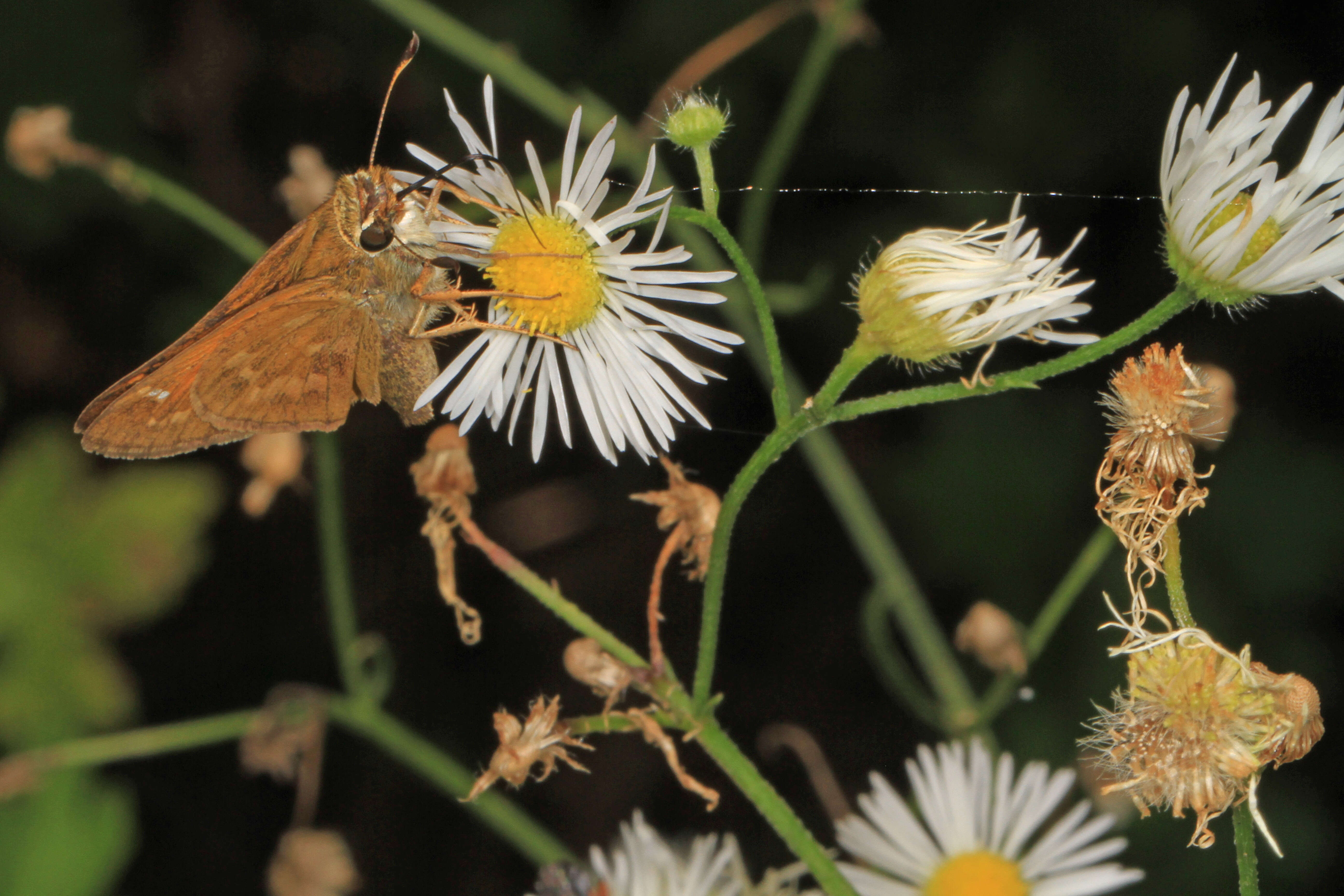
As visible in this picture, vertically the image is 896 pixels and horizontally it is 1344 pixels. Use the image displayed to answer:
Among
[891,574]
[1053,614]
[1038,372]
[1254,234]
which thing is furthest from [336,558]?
[1254,234]

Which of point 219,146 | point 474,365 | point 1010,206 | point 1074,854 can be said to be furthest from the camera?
point 219,146

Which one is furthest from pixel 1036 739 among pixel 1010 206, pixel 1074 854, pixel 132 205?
pixel 132 205

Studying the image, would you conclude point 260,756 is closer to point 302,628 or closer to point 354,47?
point 302,628

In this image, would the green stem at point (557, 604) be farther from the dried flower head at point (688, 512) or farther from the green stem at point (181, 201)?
the green stem at point (181, 201)

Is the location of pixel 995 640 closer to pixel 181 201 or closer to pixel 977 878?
pixel 977 878

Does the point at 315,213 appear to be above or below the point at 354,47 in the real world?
below

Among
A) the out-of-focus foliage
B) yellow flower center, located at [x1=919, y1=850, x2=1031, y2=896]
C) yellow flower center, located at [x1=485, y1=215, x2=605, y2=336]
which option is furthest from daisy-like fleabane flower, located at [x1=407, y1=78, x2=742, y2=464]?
the out-of-focus foliage
